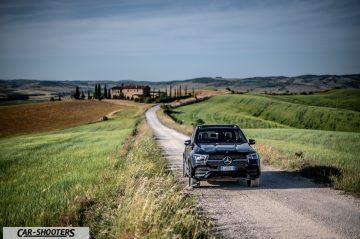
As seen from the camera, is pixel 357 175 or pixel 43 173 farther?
pixel 43 173

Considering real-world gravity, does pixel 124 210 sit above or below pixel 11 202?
above

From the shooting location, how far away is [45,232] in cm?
743

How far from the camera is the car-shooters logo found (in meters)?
7.27

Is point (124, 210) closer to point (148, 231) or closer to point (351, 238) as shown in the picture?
point (148, 231)

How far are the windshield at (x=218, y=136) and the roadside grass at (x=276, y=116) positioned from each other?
5595 centimetres

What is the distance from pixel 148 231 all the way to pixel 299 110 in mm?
93186

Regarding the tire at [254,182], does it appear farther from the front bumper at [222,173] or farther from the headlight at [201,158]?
the headlight at [201,158]

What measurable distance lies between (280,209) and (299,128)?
7787 cm

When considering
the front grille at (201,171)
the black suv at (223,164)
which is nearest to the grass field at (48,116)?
the black suv at (223,164)

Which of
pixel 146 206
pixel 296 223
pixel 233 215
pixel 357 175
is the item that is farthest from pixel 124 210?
pixel 357 175

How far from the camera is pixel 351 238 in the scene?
740cm

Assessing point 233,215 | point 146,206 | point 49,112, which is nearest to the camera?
point 146,206

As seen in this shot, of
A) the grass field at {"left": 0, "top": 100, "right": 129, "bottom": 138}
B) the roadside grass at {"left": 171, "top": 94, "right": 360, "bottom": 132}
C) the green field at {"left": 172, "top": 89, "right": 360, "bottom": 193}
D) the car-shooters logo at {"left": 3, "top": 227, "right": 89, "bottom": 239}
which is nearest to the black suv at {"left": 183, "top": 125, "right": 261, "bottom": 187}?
the green field at {"left": 172, "top": 89, "right": 360, "bottom": 193}

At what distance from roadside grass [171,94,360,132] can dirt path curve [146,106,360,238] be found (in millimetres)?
57928
